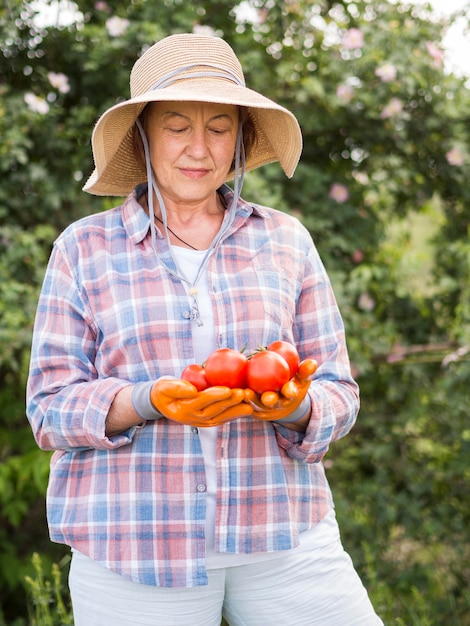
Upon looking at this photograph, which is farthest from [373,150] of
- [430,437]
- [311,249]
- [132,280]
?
[132,280]

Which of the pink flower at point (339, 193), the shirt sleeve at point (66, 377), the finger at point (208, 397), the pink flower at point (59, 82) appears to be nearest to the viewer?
the finger at point (208, 397)

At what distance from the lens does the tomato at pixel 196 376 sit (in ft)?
4.80

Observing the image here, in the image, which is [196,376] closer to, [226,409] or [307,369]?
[226,409]

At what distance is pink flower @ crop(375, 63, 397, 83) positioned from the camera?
10.8ft

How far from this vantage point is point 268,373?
1457 mm

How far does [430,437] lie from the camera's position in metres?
3.79

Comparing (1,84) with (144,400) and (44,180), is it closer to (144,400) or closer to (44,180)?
(44,180)

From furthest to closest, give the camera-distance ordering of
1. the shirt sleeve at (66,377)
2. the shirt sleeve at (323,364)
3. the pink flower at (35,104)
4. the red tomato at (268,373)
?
the pink flower at (35,104) → the shirt sleeve at (323,364) → the shirt sleeve at (66,377) → the red tomato at (268,373)

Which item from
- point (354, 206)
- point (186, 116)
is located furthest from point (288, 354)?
point (354, 206)

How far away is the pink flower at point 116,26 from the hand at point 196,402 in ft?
7.18

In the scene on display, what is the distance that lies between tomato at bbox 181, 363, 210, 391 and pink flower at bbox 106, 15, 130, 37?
2.13m

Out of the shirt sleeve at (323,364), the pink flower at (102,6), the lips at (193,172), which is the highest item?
the pink flower at (102,6)

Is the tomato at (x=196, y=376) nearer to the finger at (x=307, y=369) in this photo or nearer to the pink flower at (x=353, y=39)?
the finger at (x=307, y=369)

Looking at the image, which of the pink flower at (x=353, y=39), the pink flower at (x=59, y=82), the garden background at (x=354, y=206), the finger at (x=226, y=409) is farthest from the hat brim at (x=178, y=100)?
the pink flower at (x=353, y=39)
